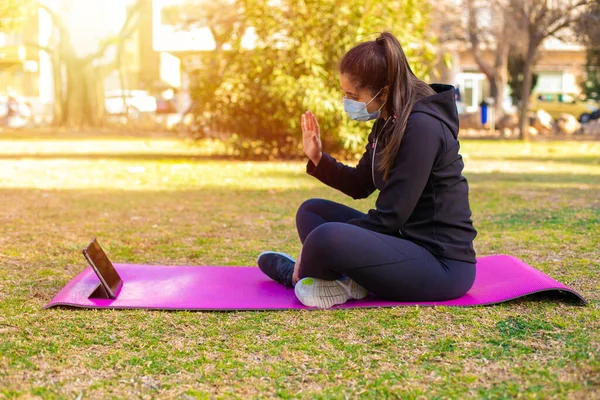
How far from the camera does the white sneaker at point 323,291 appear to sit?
3.89 metres

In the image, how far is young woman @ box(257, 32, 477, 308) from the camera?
369cm

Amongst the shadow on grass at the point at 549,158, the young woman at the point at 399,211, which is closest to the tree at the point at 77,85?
the shadow on grass at the point at 549,158

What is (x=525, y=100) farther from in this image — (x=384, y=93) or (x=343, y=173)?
(x=384, y=93)

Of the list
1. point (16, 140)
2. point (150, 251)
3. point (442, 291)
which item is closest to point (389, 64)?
point (442, 291)

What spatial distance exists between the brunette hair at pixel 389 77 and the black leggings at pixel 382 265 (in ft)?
1.10

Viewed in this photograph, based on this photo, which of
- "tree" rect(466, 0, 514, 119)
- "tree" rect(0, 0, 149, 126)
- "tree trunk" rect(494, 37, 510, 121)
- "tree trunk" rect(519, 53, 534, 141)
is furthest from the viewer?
"tree" rect(0, 0, 149, 126)

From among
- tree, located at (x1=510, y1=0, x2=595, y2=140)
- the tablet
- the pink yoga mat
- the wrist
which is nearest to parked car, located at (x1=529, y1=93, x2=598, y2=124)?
tree, located at (x1=510, y1=0, x2=595, y2=140)

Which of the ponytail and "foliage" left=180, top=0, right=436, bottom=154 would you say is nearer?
the ponytail

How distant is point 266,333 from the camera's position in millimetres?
3486

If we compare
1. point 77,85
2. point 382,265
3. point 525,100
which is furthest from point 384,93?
point 77,85

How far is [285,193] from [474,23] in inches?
791

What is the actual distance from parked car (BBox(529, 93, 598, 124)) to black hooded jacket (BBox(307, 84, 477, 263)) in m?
26.1

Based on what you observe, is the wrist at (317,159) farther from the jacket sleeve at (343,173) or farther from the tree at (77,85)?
the tree at (77,85)

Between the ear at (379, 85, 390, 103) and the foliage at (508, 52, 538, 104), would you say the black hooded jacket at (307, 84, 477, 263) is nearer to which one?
the ear at (379, 85, 390, 103)
